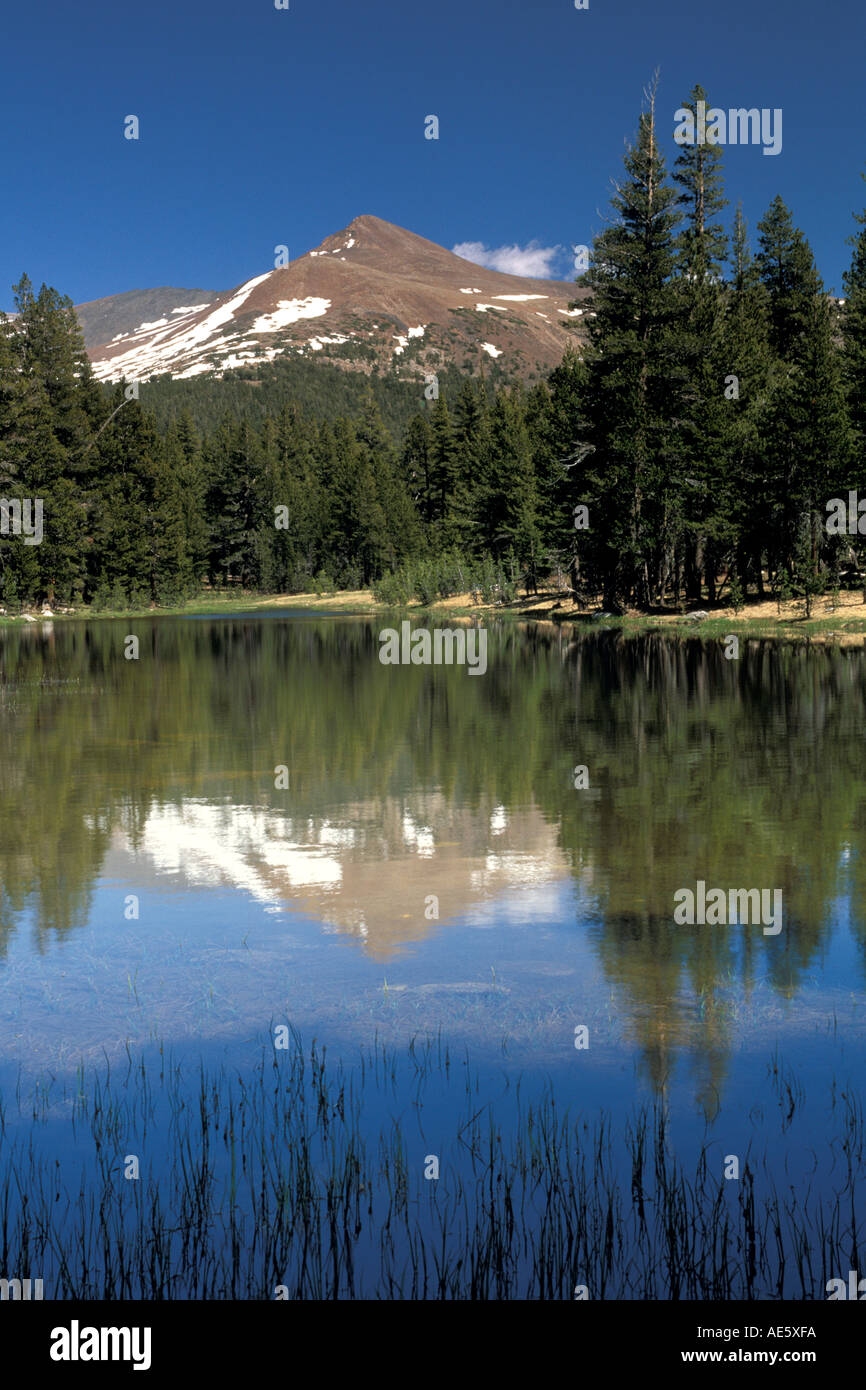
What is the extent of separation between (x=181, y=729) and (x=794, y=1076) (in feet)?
68.4

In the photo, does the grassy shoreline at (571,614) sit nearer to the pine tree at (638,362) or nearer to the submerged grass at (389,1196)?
the pine tree at (638,362)

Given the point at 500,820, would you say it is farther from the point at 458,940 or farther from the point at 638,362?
the point at 638,362

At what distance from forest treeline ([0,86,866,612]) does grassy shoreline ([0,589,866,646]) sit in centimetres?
160

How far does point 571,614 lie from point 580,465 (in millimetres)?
8869

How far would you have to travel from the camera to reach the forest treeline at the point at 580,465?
199 feet

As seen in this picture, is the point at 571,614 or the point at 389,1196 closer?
the point at 389,1196

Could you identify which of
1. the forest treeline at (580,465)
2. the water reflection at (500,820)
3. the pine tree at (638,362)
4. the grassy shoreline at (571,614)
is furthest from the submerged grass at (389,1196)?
the pine tree at (638,362)

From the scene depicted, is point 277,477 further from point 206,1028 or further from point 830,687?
point 206,1028

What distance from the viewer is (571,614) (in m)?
74.4

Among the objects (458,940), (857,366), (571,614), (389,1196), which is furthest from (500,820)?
(571,614)

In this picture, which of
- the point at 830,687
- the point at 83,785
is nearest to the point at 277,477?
the point at 830,687

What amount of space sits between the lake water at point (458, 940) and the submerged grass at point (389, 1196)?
0.04m

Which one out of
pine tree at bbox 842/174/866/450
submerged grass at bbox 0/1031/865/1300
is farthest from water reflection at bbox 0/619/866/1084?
pine tree at bbox 842/174/866/450

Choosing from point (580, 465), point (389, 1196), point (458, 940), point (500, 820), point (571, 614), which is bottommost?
point (389, 1196)
